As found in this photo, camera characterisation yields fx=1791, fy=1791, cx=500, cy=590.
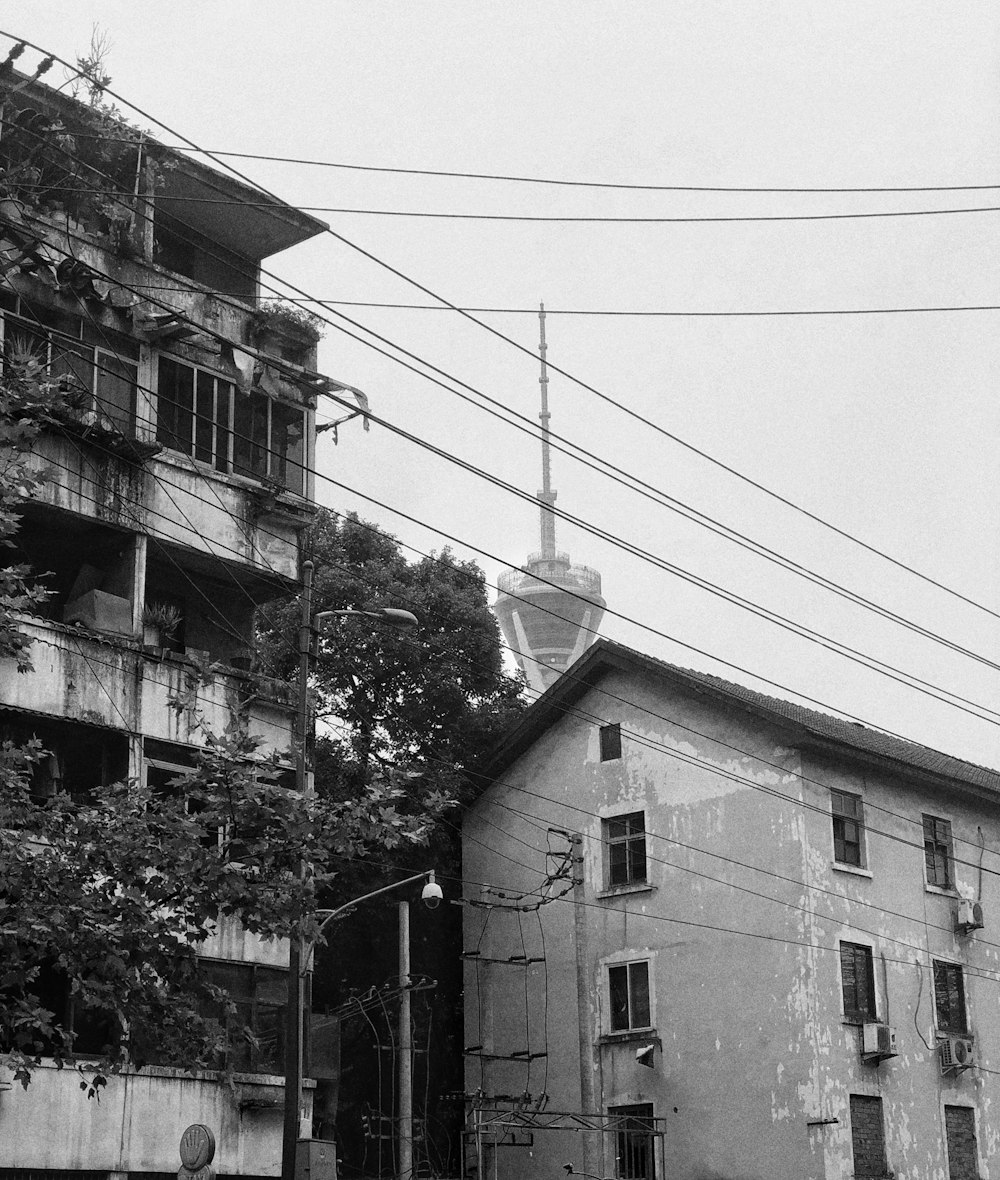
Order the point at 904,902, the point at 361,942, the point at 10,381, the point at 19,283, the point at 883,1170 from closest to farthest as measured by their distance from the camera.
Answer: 1. the point at 10,381
2. the point at 19,283
3. the point at 883,1170
4. the point at 904,902
5. the point at 361,942

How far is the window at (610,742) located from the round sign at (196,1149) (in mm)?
21308

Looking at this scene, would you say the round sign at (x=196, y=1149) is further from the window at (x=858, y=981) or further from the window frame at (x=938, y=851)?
the window frame at (x=938, y=851)

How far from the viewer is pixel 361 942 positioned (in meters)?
41.0

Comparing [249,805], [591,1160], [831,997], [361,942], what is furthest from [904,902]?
[249,805]

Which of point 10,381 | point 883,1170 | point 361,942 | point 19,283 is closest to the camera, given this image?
point 10,381

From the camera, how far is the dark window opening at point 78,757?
86.4 ft

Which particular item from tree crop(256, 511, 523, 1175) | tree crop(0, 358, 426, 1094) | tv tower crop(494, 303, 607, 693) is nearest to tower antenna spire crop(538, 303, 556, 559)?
tv tower crop(494, 303, 607, 693)

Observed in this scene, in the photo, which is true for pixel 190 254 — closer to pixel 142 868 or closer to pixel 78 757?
pixel 78 757

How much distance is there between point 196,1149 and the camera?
760 inches

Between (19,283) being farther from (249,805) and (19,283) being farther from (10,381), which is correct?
(249,805)

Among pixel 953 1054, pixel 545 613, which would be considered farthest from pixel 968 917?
pixel 545 613

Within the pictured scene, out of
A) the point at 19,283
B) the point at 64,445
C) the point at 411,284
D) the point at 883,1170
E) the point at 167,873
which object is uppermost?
the point at 19,283

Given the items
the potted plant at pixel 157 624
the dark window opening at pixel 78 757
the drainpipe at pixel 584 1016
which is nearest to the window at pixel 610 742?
the drainpipe at pixel 584 1016

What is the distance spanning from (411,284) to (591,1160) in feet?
81.0
